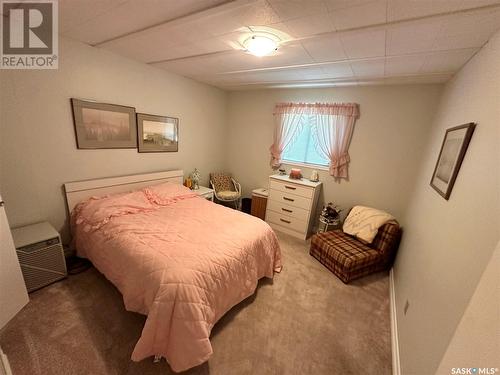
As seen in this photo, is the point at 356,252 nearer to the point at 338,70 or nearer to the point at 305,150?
the point at 305,150

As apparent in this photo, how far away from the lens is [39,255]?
184 cm

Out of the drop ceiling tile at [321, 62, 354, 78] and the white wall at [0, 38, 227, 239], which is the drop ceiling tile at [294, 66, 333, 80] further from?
the white wall at [0, 38, 227, 239]

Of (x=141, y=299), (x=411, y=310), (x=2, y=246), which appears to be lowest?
(x=141, y=299)

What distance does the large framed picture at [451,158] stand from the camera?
133cm

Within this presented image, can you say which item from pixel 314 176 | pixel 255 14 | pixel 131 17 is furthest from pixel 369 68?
pixel 131 17

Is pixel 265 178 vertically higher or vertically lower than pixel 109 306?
higher

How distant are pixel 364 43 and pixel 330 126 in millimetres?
1625

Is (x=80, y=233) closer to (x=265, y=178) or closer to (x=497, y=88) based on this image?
(x=265, y=178)

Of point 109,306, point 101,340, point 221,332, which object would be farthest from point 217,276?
point 109,306

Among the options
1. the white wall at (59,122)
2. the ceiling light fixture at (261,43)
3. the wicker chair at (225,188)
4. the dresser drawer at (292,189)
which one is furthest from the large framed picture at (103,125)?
the dresser drawer at (292,189)

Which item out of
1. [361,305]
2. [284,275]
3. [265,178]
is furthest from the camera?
[265,178]

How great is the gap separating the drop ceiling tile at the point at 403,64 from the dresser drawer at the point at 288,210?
2.04m

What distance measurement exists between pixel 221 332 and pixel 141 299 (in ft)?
2.28

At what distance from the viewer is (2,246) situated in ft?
4.67
